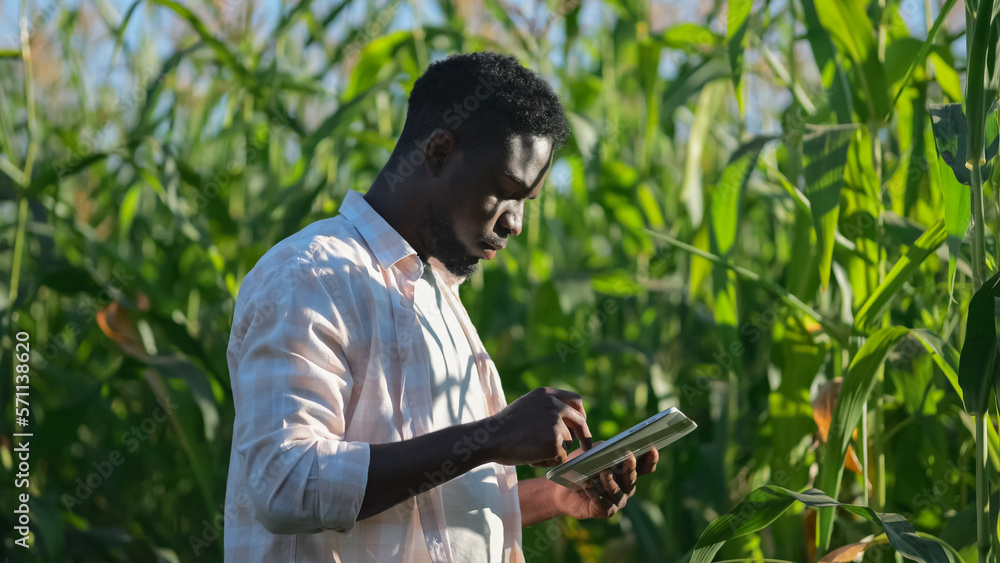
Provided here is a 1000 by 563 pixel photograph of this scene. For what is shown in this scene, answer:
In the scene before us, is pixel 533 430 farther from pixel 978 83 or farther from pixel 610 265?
pixel 610 265

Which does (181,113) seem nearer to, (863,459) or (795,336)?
(795,336)

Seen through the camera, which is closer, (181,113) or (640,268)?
(640,268)

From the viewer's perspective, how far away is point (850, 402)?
1.37m

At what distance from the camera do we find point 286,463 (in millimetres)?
969

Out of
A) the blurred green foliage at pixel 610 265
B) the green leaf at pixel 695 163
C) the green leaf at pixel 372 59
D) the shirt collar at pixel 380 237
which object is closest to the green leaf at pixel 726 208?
the blurred green foliage at pixel 610 265

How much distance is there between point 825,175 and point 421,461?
81 cm

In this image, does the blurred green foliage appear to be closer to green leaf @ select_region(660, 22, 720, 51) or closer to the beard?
green leaf @ select_region(660, 22, 720, 51)

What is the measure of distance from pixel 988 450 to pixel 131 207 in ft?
7.91

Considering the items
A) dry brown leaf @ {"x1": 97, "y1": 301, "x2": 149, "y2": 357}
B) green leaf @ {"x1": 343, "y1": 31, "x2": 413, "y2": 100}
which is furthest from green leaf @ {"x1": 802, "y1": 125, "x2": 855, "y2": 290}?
dry brown leaf @ {"x1": 97, "y1": 301, "x2": 149, "y2": 357}

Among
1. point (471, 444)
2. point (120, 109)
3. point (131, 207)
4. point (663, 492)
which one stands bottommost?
point (663, 492)

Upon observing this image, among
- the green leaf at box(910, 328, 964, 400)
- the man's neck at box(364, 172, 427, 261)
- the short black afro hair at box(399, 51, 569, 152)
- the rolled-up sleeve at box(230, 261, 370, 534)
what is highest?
the short black afro hair at box(399, 51, 569, 152)

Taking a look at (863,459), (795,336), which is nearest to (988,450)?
(863,459)

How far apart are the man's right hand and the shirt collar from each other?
304 millimetres

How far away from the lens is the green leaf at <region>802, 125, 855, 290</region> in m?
1.37
